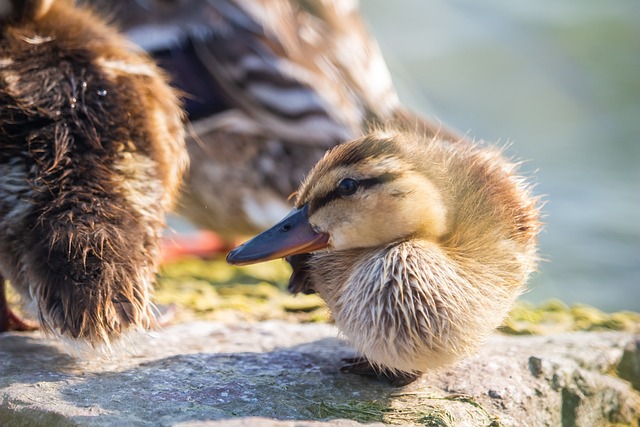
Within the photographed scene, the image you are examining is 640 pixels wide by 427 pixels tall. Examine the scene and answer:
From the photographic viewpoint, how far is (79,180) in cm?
236

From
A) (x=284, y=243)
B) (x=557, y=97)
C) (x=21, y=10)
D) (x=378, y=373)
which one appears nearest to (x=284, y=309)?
(x=378, y=373)

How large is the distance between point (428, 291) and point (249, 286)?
165 cm

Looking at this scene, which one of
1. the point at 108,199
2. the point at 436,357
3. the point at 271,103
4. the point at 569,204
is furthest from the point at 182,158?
the point at 569,204

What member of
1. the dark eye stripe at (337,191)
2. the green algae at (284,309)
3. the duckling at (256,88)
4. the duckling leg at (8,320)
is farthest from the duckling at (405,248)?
the duckling at (256,88)

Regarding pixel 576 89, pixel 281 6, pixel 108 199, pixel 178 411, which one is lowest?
pixel 178 411

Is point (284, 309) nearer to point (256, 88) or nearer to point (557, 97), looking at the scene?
point (256, 88)

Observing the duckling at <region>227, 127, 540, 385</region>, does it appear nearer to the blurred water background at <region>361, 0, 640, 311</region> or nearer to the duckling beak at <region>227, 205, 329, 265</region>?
the duckling beak at <region>227, 205, 329, 265</region>

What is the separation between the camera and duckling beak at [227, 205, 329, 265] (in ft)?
7.26

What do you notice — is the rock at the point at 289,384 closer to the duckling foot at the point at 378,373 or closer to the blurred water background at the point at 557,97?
the duckling foot at the point at 378,373

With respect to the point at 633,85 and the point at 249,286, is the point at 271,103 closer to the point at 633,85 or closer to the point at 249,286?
the point at 249,286

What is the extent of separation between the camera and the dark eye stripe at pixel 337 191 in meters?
2.16

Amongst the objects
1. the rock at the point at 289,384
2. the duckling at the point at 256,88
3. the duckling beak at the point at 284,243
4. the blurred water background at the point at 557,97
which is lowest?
the rock at the point at 289,384

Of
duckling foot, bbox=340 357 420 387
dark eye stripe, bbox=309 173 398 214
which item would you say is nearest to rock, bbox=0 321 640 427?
duckling foot, bbox=340 357 420 387

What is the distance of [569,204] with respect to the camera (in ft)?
21.4
